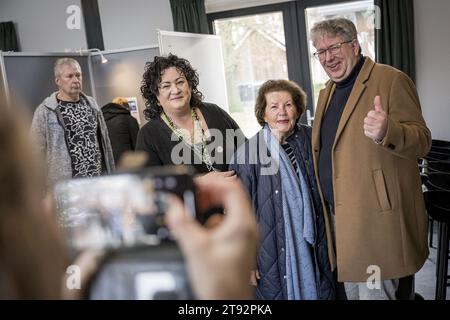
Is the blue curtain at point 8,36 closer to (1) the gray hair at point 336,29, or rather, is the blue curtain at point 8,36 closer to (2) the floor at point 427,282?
(1) the gray hair at point 336,29

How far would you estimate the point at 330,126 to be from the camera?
1022 millimetres

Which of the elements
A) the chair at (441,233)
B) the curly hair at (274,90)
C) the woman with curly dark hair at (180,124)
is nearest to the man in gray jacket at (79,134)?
the woman with curly dark hair at (180,124)

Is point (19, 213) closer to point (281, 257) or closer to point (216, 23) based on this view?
point (281, 257)

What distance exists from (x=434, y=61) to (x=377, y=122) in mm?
1694

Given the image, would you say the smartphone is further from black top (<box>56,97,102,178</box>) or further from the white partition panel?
the white partition panel

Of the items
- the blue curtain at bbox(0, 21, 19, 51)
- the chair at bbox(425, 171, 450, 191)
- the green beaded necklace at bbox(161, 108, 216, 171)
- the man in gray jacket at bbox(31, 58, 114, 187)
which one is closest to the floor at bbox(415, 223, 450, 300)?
the chair at bbox(425, 171, 450, 191)

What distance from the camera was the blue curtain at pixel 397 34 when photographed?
2.18 m

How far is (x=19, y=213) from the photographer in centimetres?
20

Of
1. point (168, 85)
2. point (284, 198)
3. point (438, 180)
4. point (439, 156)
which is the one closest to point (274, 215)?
point (284, 198)

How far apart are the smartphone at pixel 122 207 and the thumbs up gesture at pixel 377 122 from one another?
0.64 m

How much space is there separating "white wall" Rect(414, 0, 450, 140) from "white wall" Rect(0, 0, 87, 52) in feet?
6.24

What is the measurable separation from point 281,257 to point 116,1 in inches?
81.7
